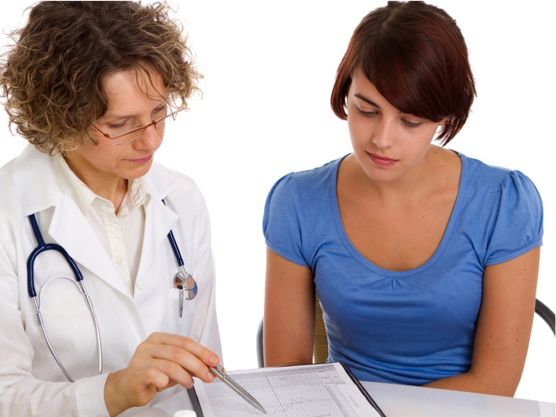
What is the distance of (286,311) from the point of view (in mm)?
1747

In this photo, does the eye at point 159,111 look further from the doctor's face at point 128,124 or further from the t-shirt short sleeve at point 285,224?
the t-shirt short sleeve at point 285,224

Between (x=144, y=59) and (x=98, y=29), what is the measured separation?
0.10 m

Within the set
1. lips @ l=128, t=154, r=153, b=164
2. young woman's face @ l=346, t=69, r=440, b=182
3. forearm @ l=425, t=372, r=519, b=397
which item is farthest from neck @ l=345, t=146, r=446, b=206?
lips @ l=128, t=154, r=153, b=164

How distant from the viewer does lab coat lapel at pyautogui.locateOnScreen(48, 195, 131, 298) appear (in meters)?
1.53

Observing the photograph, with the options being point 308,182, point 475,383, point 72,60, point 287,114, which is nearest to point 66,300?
point 72,60

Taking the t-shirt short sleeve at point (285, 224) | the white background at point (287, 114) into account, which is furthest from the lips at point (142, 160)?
the white background at point (287, 114)

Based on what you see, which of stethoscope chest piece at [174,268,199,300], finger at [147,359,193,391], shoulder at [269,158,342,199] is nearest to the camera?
finger at [147,359,193,391]

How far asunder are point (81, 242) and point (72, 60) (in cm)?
34

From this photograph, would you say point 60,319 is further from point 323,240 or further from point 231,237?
point 231,237

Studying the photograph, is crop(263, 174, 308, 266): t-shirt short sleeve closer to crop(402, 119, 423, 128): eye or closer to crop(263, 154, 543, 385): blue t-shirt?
crop(263, 154, 543, 385): blue t-shirt

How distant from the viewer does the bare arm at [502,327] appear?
1.63 metres

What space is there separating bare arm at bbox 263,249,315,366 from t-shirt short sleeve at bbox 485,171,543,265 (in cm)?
39

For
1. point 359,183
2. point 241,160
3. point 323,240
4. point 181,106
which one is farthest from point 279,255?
point 241,160

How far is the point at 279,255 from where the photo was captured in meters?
1.75
